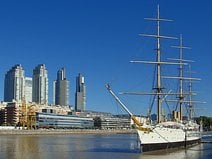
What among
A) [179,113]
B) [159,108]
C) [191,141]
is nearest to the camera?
[159,108]

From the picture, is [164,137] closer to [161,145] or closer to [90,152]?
[161,145]

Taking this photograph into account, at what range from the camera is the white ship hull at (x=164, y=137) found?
6575 centimetres

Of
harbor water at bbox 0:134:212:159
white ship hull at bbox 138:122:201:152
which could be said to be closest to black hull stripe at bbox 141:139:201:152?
white ship hull at bbox 138:122:201:152

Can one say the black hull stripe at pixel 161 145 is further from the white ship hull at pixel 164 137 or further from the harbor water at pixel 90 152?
the harbor water at pixel 90 152

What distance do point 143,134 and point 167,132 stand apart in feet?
23.1

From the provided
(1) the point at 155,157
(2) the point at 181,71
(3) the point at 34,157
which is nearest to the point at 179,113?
(2) the point at 181,71

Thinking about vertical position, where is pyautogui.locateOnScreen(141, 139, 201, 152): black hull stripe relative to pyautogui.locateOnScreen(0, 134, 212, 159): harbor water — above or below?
above

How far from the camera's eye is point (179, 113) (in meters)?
100

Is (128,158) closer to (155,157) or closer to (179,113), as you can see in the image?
(155,157)

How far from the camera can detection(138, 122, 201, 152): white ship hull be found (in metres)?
65.8

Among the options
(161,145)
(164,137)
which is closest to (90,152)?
(161,145)

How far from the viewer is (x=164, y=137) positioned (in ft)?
230

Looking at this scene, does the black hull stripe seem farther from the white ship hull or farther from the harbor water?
the harbor water

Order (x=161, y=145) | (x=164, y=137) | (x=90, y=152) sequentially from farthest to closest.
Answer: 1. (x=164, y=137)
2. (x=161, y=145)
3. (x=90, y=152)
